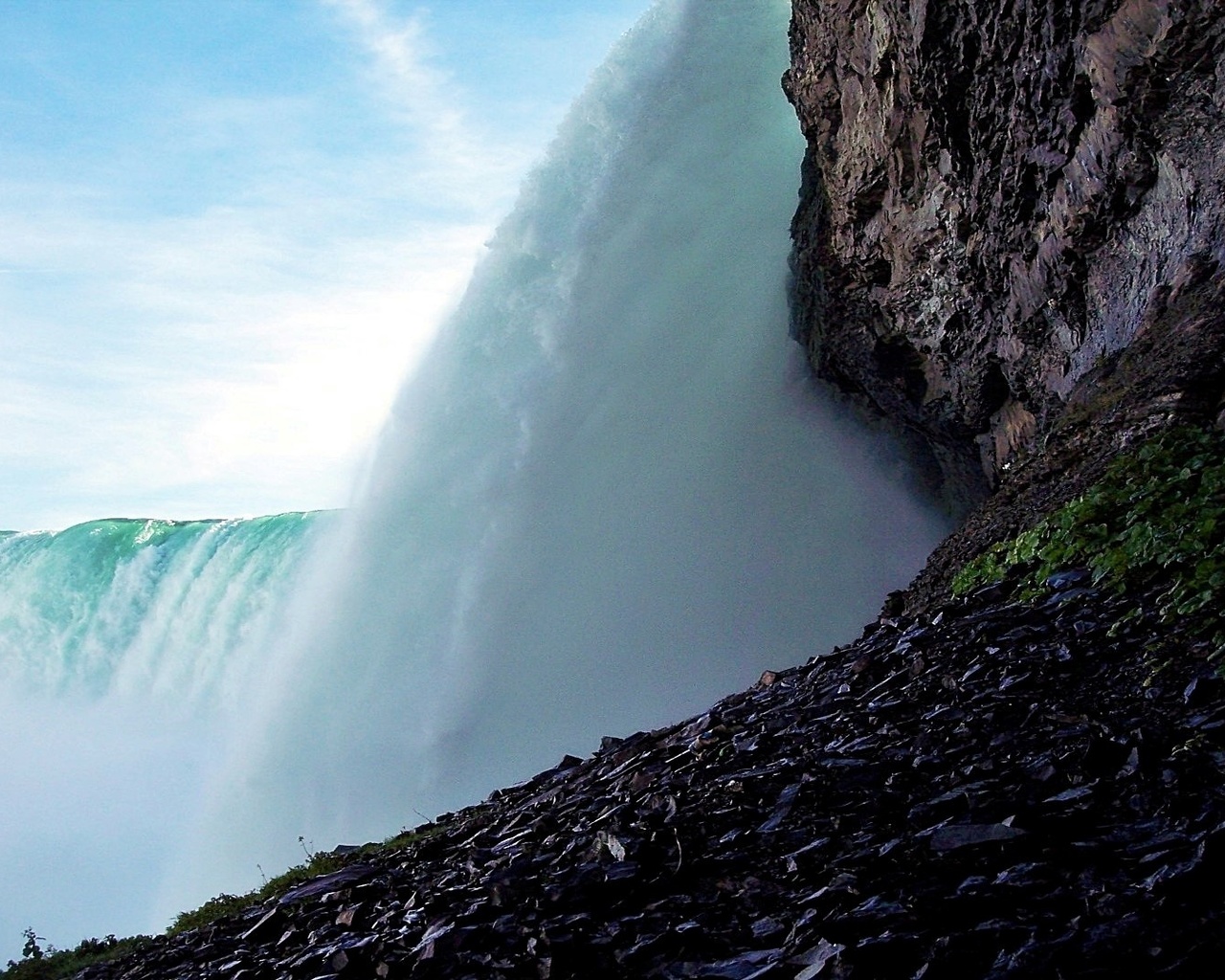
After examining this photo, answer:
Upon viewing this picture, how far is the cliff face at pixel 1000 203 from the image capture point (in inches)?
427

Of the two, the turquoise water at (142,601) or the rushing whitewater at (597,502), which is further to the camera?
the turquoise water at (142,601)

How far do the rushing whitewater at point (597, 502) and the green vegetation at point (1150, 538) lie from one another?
430 inches

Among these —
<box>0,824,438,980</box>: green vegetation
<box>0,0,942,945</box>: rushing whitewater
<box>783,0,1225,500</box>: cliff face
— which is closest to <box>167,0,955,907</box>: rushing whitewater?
<box>0,0,942,945</box>: rushing whitewater

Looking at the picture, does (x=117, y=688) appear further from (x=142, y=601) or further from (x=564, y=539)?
(x=564, y=539)

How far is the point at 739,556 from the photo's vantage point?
21.9 meters

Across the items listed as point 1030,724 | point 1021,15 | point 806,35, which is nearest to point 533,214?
point 806,35

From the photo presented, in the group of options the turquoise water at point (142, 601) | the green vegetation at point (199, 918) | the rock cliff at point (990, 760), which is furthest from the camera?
the turquoise water at point (142, 601)

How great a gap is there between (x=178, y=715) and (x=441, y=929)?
27.7 meters

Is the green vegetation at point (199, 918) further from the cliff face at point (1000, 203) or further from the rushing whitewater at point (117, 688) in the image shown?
the rushing whitewater at point (117, 688)

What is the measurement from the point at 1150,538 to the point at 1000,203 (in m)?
9.76

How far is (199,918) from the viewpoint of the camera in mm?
8180

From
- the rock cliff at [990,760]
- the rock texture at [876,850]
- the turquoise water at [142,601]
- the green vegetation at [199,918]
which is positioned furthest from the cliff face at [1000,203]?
the turquoise water at [142,601]

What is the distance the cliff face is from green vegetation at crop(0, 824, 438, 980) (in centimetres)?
784

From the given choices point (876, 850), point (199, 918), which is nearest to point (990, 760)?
point (876, 850)
